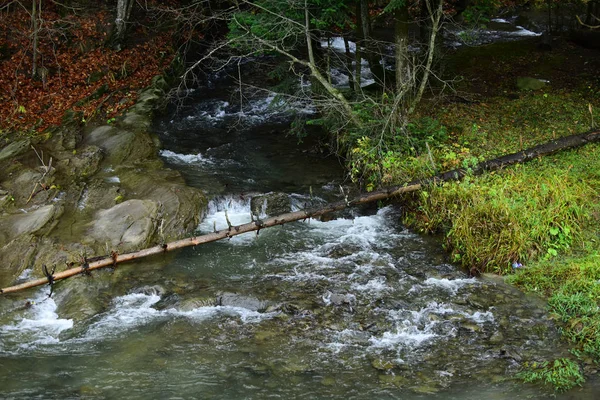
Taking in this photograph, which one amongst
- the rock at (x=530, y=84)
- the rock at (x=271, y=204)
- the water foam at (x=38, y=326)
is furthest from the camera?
the rock at (x=530, y=84)

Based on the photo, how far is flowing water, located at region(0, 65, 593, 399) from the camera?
6508mm

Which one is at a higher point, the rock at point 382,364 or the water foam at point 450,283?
the rock at point 382,364

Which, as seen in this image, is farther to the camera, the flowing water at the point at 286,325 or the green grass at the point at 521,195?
the green grass at the point at 521,195

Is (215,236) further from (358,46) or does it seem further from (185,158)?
(358,46)

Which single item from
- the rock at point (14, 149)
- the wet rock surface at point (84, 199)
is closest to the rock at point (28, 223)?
the wet rock surface at point (84, 199)

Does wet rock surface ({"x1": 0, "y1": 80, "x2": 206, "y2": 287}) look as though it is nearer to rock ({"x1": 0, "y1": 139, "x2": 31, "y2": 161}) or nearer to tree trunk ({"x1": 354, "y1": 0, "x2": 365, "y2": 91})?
rock ({"x1": 0, "y1": 139, "x2": 31, "y2": 161})

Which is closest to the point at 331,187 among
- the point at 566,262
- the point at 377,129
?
the point at 377,129

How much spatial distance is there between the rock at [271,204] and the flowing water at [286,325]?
0.44 meters

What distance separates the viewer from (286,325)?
7625 millimetres

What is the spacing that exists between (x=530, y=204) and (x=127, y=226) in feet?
23.2

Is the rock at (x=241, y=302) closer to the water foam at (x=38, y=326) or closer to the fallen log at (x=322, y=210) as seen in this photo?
the fallen log at (x=322, y=210)

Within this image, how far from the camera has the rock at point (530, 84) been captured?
14.5 meters

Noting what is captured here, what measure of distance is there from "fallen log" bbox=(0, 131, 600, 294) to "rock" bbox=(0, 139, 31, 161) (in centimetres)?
485

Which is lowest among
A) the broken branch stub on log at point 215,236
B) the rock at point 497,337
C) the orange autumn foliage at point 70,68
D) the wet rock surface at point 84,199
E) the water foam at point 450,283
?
the water foam at point 450,283
